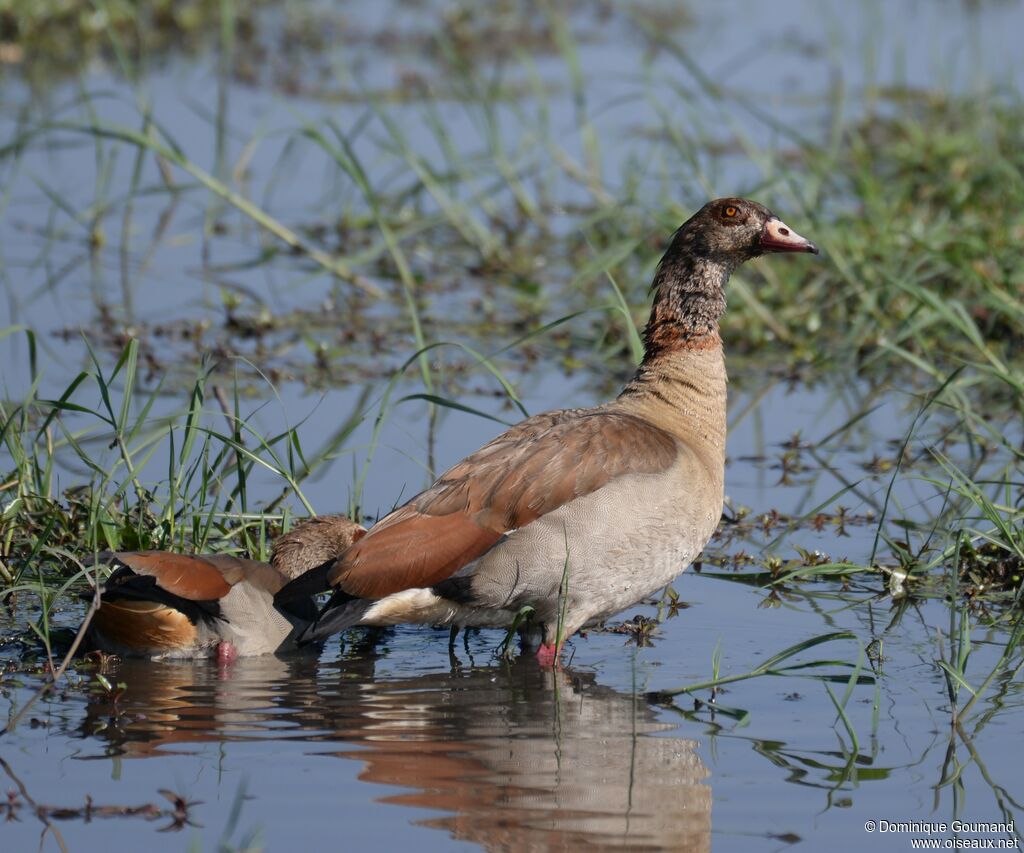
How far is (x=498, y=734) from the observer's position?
582 centimetres

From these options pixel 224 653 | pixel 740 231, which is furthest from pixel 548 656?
pixel 740 231

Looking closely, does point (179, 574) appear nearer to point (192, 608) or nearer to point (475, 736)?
point (192, 608)

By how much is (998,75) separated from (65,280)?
8242 mm

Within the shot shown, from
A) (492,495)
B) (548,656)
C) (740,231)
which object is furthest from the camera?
(740,231)

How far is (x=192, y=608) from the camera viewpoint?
6457 mm

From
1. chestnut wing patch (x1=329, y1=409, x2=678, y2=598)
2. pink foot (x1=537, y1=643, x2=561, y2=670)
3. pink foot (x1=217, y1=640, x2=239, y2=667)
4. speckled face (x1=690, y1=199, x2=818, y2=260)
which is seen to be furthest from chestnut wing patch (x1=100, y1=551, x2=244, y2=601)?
speckled face (x1=690, y1=199, x2=818, y2=260)

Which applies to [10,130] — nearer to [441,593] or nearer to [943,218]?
[943,218]

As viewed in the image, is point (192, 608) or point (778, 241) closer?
point (192, 608)

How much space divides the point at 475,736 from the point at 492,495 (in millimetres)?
1003

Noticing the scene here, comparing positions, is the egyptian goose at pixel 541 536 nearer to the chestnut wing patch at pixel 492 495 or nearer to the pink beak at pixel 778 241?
the chestnut wing patch at pixel 492 495

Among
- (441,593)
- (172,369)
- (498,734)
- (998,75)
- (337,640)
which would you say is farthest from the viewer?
(998,75)

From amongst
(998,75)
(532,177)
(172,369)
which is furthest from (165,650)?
(998,75)

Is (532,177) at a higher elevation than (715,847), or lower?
higher

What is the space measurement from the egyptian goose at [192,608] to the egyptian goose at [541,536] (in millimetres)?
170
